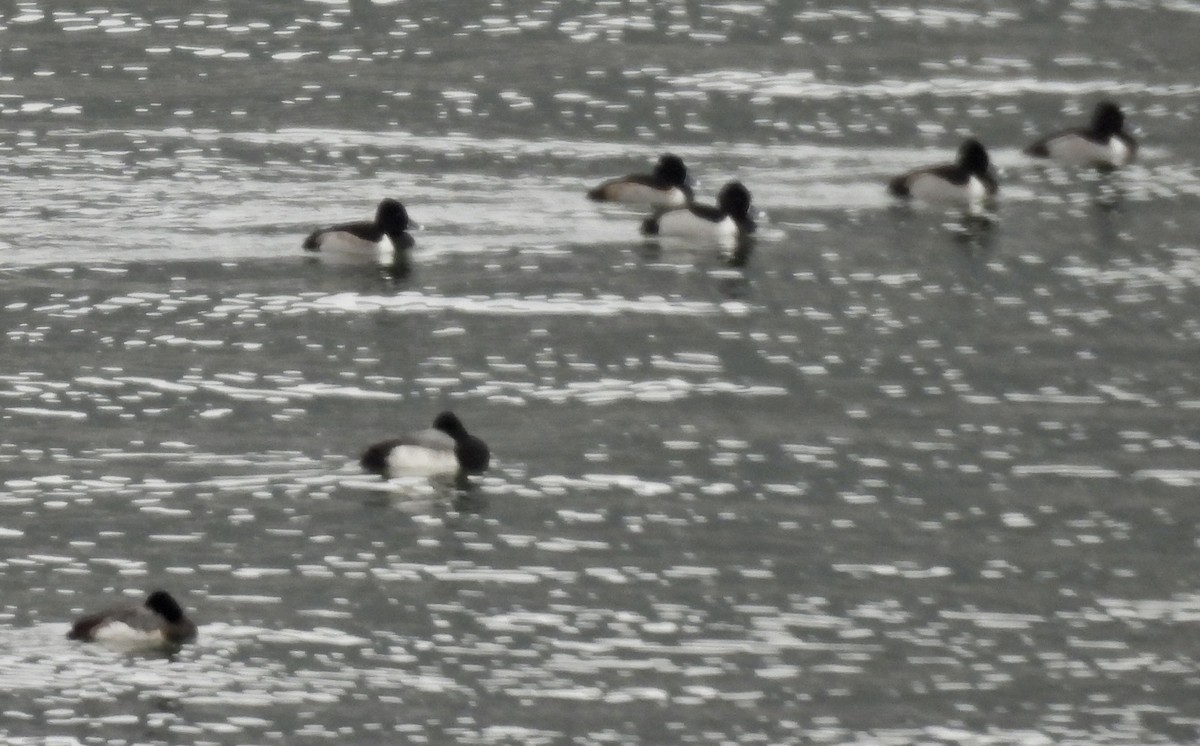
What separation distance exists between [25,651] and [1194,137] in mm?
23338

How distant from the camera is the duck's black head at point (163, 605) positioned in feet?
61.0

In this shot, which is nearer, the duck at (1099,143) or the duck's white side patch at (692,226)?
the duck's white side patch at (692,226)

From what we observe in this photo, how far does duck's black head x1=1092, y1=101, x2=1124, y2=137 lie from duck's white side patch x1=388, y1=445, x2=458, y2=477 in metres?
16.0

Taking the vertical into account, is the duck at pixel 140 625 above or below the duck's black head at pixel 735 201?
below

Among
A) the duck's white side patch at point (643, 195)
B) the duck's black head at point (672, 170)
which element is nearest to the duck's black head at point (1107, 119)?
the duck's black head at point (672, 170)

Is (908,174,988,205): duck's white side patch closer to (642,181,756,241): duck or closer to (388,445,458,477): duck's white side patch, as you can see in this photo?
(642,181,756,241): duck

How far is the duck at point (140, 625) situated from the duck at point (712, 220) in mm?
14100

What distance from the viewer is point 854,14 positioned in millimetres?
44688

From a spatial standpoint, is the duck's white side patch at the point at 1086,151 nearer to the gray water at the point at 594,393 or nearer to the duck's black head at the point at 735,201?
the gray water at the point at 594,393

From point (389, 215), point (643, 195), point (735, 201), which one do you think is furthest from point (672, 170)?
point (389, 215)

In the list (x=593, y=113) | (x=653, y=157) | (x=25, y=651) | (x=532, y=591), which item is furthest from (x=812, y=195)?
(x=25, y=651)

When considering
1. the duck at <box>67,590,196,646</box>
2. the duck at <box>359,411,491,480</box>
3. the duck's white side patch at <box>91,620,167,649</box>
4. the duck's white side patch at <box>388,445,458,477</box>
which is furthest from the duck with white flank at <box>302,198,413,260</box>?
the duck's white side patch at <box>91,620,167,649</box>

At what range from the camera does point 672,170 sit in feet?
112

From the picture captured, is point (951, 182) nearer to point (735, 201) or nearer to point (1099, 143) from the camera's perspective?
point (735, 201)
